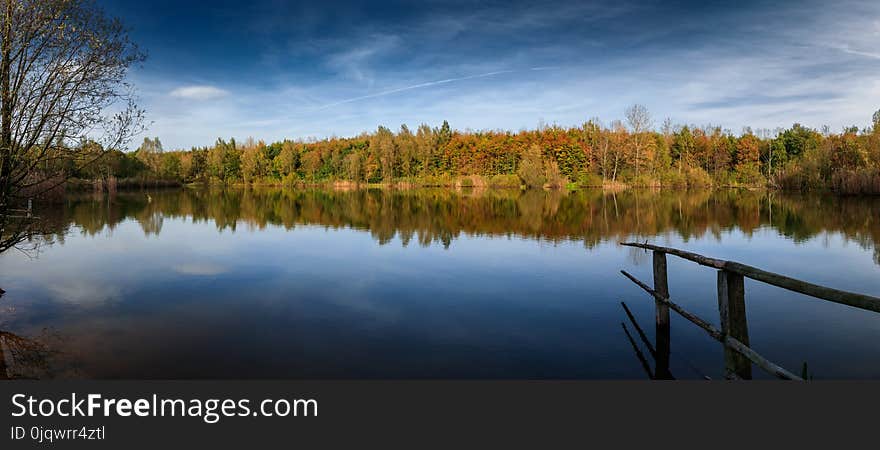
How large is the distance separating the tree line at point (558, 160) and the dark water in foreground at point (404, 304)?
44.4 meters

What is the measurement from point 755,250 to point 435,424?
629 inches

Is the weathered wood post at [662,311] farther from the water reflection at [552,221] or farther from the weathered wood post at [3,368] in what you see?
the water reflection at [552,221]

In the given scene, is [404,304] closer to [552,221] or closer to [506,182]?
[552,221]

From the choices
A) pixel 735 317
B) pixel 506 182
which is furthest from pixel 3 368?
pixel 506 182

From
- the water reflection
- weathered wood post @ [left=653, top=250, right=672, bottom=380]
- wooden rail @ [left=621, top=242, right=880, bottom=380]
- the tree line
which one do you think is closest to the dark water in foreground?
weathered wood post @ [left=653, top=250, right=672, bottom=380]

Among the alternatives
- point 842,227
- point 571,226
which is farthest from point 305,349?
point 842,227

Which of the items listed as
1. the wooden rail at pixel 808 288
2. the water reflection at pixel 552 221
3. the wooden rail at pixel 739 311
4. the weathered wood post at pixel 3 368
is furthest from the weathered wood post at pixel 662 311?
the water reflection at pixel 552 221

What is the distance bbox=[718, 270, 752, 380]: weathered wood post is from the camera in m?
5.56

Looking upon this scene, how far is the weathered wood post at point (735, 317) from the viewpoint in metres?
5.56

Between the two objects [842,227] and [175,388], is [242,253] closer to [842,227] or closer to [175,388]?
[175,388]

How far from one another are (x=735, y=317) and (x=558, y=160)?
243 feet

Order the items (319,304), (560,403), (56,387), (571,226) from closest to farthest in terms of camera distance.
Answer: (560,403) < (56,387) < (319,304) < (571,226)

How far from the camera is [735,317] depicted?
18.3 feet

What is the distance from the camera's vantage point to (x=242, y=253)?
17000mm
